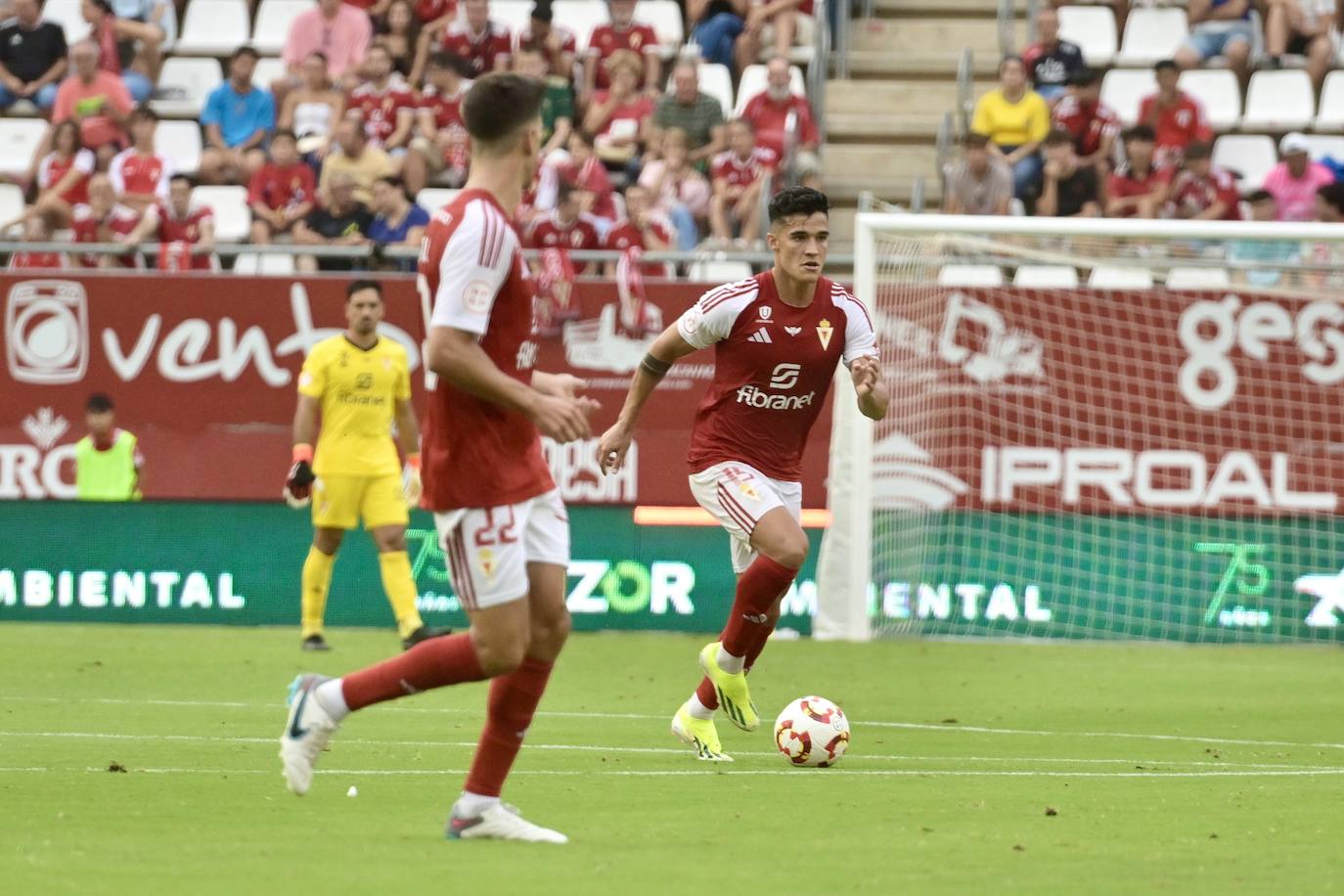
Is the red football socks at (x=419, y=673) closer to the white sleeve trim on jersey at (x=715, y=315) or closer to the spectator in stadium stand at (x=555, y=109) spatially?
the white sleeve trim on jersey at (x=715, y=315)

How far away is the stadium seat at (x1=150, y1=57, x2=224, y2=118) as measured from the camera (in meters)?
22.1

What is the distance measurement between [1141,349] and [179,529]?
8301mm

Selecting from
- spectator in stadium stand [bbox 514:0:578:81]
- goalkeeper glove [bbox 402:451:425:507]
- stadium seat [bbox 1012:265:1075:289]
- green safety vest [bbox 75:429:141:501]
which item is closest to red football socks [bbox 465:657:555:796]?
goalkeeper glove [bbox 402:451:425:507]

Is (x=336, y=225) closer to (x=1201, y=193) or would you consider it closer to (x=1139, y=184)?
(x=1139, y=184)

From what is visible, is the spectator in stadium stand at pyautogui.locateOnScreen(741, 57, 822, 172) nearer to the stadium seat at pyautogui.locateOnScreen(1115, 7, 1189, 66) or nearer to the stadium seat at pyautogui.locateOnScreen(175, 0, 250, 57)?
the stadium seat at pyautogui.locateOnScreen(1115, 7, 1189, 66)

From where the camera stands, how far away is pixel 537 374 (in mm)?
6465

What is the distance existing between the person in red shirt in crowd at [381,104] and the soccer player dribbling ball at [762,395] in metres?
11.1

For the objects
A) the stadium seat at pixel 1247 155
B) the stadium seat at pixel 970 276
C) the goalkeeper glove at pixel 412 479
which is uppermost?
the stadium seat at pixel 1247 155

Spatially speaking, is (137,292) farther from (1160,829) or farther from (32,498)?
(1160,829)

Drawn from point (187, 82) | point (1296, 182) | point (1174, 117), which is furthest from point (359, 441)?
point (1296, 182)

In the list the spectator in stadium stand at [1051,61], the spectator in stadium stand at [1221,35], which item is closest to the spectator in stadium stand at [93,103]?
the spectator in stadium stand at [1051,61]

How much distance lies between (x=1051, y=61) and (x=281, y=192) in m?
7.60

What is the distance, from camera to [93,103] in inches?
833

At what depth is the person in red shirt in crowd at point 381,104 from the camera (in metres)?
20.5
